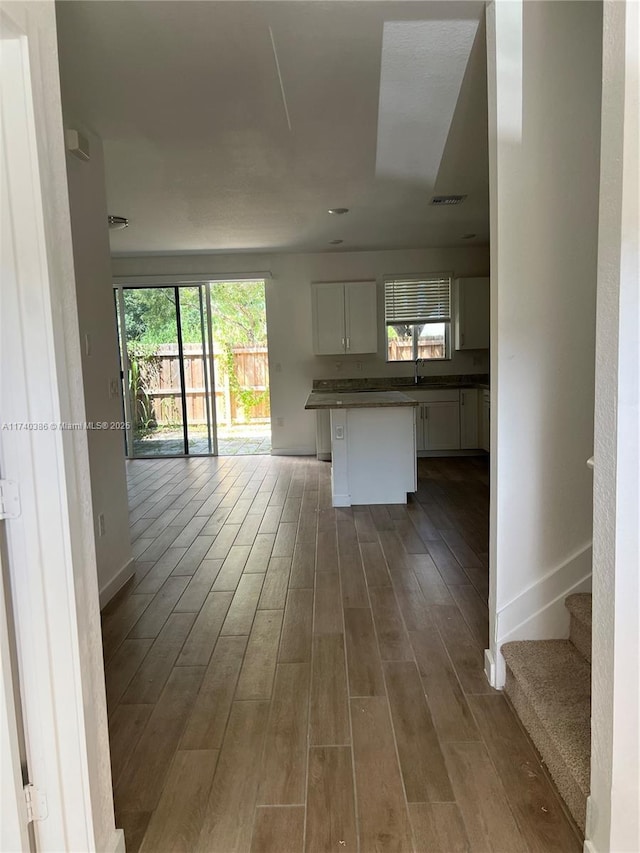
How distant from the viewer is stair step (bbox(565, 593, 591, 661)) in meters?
1.82

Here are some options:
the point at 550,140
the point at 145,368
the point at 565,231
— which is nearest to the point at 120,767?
the point at 565,231

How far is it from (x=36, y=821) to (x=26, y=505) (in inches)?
29.0

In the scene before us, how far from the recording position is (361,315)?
679 centimetres

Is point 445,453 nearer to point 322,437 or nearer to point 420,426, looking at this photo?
point 420,426

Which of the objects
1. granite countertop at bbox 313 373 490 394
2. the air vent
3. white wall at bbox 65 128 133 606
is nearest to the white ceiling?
the air vent

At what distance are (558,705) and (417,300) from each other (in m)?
5.98

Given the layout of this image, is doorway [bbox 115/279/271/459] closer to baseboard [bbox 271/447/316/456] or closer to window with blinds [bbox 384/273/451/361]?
baseboard [bbox 271/447/316/456]

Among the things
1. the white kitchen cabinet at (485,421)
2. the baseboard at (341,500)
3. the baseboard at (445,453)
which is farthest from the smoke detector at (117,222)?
the white kitchen cabinet at (485,421)

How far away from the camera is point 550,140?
182 cm

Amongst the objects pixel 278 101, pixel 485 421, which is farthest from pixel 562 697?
pixel 485 421

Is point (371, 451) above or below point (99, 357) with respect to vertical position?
below

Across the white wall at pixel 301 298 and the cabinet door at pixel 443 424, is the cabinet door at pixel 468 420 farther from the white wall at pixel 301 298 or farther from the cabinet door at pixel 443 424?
the white wall at pixel 301 298

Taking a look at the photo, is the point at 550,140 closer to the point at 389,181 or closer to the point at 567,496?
the point at 567,496

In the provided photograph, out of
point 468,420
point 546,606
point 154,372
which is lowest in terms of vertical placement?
point 546,606
